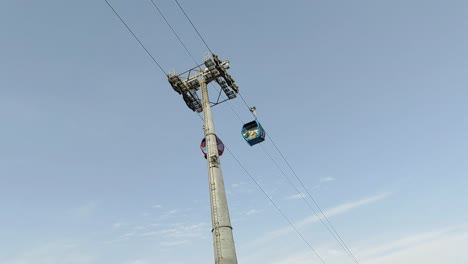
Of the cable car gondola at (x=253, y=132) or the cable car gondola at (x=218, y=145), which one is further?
the cable car gondola at (x=253, y=132)

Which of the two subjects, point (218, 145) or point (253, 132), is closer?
point (218, 145)

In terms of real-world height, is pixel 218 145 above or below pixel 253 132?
below

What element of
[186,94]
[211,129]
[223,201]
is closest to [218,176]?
[223,201]

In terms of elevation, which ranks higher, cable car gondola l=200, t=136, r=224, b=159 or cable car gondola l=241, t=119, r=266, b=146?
cable car gondola l=241, t=119, r=266, b=146

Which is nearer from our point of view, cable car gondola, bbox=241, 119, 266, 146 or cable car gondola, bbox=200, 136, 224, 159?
cable car gondola, bbox=200, 136, 224, 159

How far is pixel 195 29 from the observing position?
23.5 m

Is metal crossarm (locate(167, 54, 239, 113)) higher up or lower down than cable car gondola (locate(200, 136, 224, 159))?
higher up

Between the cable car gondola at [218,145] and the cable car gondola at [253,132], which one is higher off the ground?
the cable car gondola at [253,132]

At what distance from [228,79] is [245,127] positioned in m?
4.07

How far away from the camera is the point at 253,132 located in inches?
1109

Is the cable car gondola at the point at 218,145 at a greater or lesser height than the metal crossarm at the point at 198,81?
lesser

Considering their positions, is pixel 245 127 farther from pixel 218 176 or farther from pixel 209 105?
pixel 218 176

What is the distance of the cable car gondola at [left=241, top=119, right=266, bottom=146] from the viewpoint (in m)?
28.0

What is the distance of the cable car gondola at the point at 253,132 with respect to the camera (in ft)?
91.9
